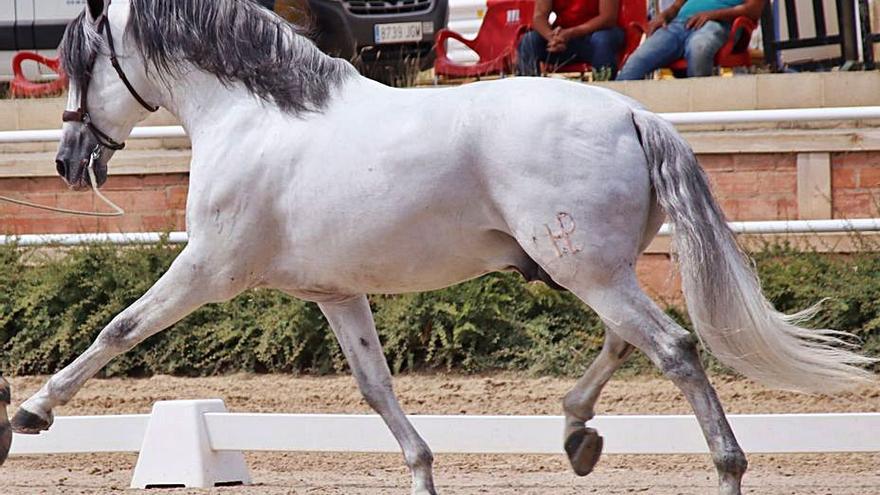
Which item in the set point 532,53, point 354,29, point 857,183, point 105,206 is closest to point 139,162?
point 105,206

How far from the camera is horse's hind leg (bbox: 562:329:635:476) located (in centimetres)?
526

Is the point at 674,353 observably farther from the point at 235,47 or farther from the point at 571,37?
the point at 571,37

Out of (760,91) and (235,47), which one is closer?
(235,47)

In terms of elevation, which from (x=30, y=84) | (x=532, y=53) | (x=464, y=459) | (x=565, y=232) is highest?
(x=565, y=232)

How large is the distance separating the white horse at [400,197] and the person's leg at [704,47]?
14.0 feet

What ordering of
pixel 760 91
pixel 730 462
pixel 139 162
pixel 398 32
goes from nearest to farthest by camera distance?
pixel 730 462 → pixel 760 91 → pixel 139 162 → pixel 398 32

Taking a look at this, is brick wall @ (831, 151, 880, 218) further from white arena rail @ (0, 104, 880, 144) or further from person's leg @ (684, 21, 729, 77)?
person's leg @ (684, 21, 729, 77)

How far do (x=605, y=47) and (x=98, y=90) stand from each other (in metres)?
4.75

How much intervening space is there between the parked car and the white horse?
414 centimetres

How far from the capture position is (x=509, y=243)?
5.02m

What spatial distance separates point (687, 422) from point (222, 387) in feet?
11.1

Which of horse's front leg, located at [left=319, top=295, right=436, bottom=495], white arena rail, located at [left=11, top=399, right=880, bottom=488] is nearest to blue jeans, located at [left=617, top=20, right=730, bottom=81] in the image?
white arena rail, located at [left=11, top=399, right=880, bottom=488]

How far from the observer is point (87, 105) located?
5613 millimetres

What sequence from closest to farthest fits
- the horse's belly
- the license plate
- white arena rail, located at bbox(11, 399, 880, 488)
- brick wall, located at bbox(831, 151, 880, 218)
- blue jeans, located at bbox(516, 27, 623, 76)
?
the horse's belly
white arena rail, located at bbox(11, 399, 880, 488)
brick wall, located at bbox(831, 151, 880, 218)
blue jeans, located at bbox(516, 27, 623, 76)
the license plate
